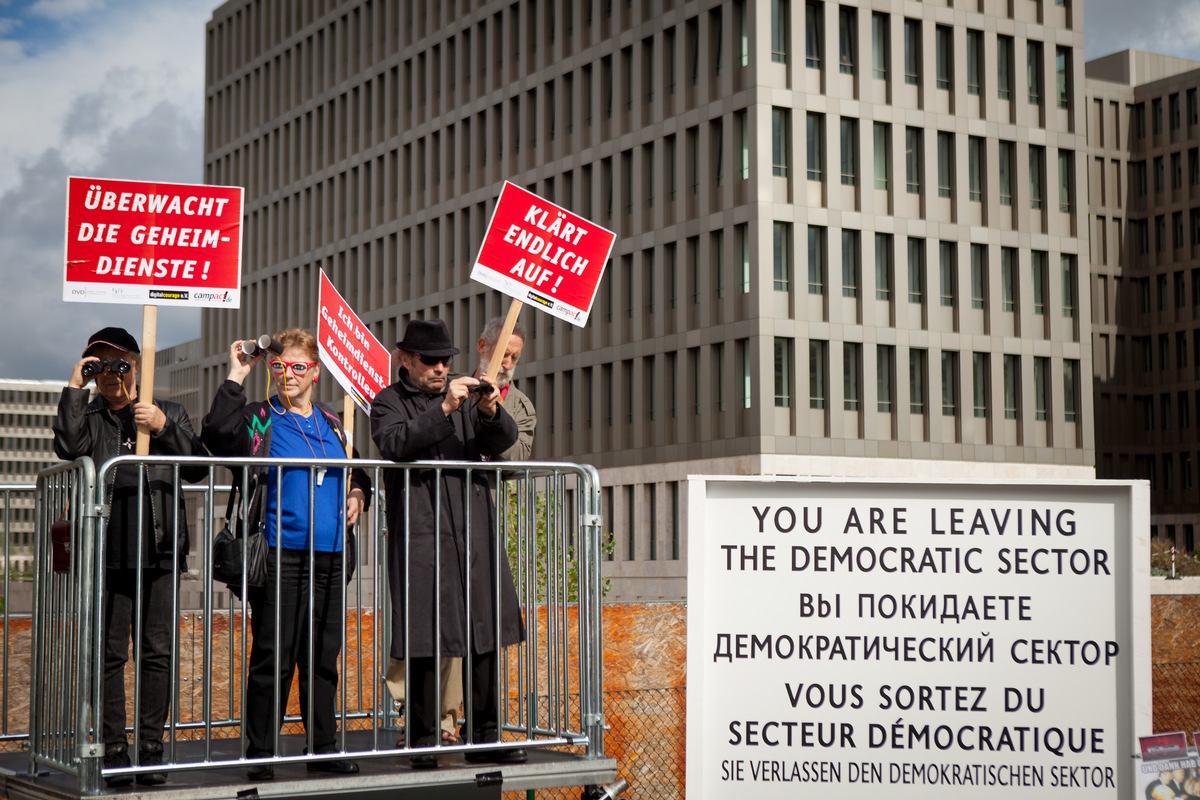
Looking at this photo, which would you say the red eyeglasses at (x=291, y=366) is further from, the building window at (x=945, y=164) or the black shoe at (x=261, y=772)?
the building window at (x=945, y=164)

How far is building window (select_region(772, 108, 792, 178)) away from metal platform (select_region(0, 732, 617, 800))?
44.4 meters

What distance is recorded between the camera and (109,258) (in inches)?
263

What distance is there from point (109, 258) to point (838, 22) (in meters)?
47.3

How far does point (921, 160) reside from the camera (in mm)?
52500

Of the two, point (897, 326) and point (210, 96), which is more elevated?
point (210, 96)

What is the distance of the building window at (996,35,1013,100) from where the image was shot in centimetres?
5400

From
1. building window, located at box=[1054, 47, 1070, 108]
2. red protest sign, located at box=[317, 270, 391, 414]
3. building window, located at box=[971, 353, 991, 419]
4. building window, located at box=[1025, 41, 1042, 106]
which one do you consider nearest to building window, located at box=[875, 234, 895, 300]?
building window, located at box=[971, 353, 991, 419]

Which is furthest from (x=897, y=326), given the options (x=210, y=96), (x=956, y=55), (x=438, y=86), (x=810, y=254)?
(x=210, y=96)

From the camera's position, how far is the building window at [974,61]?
176 feet

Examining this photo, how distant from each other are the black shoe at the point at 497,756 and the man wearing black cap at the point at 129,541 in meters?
1.16

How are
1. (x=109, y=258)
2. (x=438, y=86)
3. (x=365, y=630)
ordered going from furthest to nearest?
1. (x=438, y=86)
2. (x=365, y=630)
3. (x=109, y=258)

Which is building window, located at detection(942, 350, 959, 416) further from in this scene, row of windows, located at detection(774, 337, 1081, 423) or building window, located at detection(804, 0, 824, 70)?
building window, located at detection(804, 0, 824, 70)

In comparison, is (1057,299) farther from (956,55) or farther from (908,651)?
(908,651)

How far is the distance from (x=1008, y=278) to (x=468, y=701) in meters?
49.4
